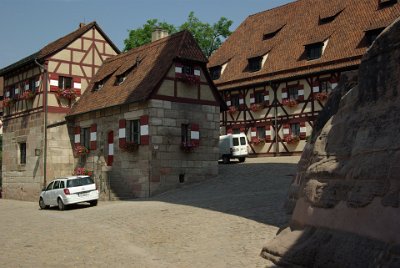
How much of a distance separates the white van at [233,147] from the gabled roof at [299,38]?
4628mm

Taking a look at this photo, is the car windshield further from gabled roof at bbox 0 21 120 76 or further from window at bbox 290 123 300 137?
window at bbox 290 123 300 137

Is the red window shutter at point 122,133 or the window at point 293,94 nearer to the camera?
the red window shutter at point 122,133

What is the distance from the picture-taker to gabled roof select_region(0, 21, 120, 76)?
2639cm

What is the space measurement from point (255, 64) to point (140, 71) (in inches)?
453

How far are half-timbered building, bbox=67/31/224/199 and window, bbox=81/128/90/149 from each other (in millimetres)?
132

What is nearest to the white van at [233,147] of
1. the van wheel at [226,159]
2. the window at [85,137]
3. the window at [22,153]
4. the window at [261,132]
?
the van wheel at [226,159]

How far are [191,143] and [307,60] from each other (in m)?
11.5

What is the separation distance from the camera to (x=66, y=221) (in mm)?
15117

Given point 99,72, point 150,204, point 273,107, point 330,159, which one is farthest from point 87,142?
point 330,159

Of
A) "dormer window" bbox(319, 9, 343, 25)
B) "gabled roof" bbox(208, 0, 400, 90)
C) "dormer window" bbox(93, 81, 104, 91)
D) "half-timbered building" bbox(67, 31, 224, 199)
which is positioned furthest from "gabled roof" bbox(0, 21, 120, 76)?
"dormer window" bbox(319, 9, 343, 25)

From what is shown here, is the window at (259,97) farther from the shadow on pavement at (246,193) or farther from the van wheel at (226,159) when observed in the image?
the shadow on pavement at (246,193)

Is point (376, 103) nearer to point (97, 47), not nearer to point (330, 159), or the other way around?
point (330, 159)

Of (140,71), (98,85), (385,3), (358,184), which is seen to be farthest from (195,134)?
(358,184)

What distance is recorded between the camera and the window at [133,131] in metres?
21.6
